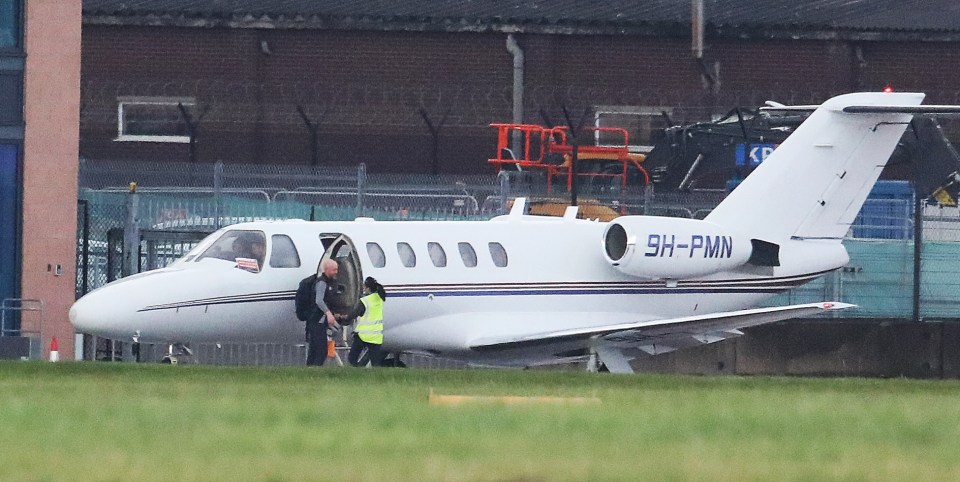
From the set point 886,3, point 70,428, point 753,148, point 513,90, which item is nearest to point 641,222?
point 753,148

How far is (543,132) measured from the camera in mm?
33188

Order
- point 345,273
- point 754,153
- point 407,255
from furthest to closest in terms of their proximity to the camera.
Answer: point 754,153, point 407,255, point 345,273

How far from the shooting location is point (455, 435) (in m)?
10.1

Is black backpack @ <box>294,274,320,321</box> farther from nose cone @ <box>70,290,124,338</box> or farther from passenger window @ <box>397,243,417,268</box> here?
nose cone @ <box>70,290,124,338</box>

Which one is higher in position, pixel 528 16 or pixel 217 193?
pixel 528 16

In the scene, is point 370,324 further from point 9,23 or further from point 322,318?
point 9,23

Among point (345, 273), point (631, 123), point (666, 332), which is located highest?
point (631, 123)

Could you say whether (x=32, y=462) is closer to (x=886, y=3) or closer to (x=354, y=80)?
(x=354, y=80)

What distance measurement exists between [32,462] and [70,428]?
4.63ft

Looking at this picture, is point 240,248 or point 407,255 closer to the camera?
point 240,248

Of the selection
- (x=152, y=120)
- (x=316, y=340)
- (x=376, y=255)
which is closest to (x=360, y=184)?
(x=376, y=255)

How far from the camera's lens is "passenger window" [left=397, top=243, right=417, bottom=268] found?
22.3 metres

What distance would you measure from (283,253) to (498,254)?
272cm

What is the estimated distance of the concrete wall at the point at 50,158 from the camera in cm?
2389
